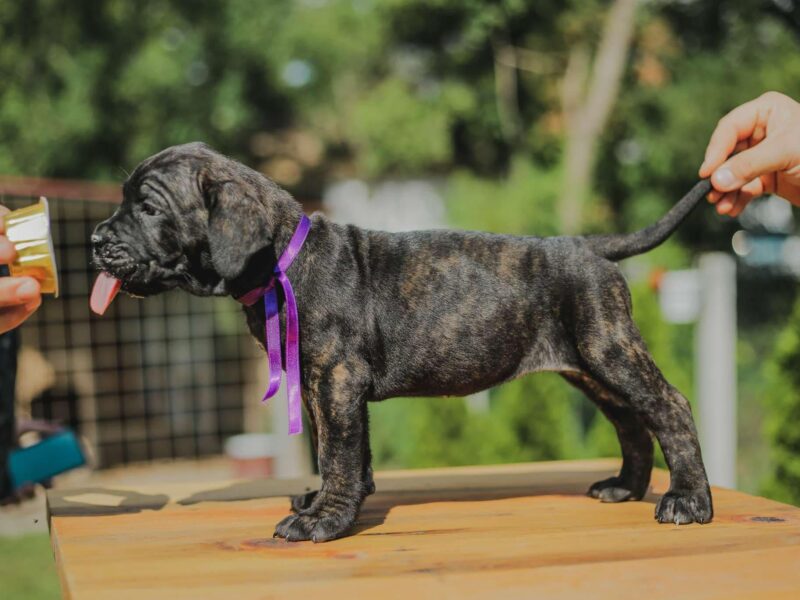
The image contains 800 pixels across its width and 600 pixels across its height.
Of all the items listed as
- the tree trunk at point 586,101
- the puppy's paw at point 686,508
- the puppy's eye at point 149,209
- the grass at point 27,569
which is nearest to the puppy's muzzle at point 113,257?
the puppy's eye at point 149,209

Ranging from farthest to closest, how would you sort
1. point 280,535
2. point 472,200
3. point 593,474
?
point 472,200 → point 593,474 → point 280,535

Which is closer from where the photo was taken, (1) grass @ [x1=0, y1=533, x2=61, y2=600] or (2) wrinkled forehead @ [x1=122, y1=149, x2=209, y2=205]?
(2) wrinkled forehead @ [x1=122, y1=149, x2=209, y2=205]

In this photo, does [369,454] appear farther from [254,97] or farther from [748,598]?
[254,97]

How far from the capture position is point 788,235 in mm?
13805

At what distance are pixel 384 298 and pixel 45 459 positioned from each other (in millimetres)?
1926

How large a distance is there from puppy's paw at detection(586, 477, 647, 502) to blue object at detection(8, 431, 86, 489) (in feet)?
7.17

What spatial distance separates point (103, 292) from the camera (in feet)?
8.47

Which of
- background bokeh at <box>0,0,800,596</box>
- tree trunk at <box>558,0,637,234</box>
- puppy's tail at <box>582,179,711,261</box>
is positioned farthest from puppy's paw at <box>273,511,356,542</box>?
tree trunk at <box>558,0,637,234</box>

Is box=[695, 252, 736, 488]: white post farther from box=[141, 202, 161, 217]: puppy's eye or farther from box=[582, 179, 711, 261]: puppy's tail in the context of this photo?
box=[141, 202, 161, 217]: puppy's eye

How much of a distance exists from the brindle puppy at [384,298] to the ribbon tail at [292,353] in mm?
46

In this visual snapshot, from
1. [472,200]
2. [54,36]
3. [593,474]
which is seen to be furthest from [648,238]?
[54,36]

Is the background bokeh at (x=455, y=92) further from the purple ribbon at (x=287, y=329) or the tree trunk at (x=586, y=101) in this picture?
the purple ribbon at (x=287, y=329)

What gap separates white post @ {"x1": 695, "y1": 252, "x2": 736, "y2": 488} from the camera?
23.7 feet

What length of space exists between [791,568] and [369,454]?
1.28 metres
